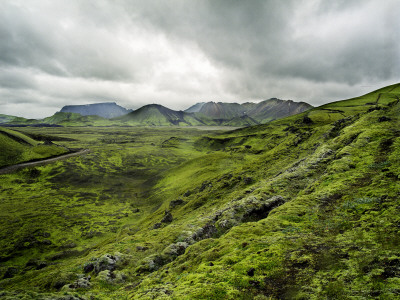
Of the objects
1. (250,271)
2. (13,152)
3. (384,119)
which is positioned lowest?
(13,152)

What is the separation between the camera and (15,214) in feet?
296

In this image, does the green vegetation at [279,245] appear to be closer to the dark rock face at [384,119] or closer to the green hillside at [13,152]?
the dark rock face at [384,119]

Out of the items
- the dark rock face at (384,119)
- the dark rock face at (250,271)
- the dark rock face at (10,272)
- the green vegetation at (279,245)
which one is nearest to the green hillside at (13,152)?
the green vegetation at (279,245)

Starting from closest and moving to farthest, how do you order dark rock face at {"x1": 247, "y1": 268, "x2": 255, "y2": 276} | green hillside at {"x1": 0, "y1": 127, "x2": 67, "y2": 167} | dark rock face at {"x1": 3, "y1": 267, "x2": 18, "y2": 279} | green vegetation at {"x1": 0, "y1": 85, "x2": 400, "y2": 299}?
green vegetation at {"x1": 0, "y1": 85, "x2": 400, "y2": 299}
dark rock face at {"x1": 247, "y1": 268, "x2": 255, "y2": 276}
dark rock face at {"x1": 3, "y1": 267, "x2": 18, "y2": 279}
green hillside at {"x1": 0, "y1": 127, "x2": 67, "y2": 167}

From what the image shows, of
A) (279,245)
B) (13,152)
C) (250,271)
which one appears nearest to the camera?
(250,271)

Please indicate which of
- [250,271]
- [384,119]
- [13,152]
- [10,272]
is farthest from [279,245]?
[13,152]

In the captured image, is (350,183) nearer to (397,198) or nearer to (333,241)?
(397,198)

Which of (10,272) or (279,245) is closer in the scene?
(279,245)

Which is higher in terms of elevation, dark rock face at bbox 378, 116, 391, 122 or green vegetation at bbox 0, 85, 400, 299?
dark rock face at bbox 378, 116, 391, 122

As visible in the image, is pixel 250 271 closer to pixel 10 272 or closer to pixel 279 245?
pixel 279 245

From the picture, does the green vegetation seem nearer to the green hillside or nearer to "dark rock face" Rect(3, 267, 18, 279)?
"dark rock face" Rect(3, 267, 18, 279)

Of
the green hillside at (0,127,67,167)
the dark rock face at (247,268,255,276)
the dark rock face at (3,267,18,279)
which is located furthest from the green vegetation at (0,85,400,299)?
the green hillside at (0,127,67,167)

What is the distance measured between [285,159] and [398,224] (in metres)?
42.6

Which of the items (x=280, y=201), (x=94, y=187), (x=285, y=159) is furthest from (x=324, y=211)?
(x=94, y=187)
